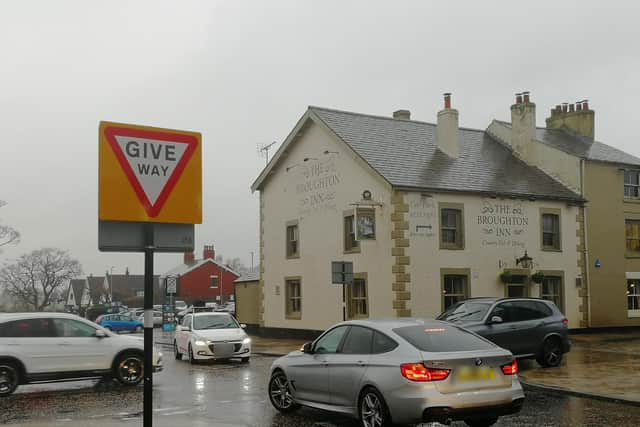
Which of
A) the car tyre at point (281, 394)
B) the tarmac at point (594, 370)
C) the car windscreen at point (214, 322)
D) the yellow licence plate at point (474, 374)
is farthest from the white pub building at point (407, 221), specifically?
the yellow licence plate at point (474, 374)

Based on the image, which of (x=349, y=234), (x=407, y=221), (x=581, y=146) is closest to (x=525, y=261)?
(x=407, y=221)

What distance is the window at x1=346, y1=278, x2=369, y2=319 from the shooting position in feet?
86.4

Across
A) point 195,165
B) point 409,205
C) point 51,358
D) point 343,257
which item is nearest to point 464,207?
point 409,205

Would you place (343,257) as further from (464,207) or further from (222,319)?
(222,319)

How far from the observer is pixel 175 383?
1555 cm

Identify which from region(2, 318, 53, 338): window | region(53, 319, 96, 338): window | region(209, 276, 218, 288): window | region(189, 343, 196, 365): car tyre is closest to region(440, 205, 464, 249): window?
region(189, 343, 196, 365): car tyre

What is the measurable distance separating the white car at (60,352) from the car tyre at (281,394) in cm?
471

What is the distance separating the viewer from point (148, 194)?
5.40 meters

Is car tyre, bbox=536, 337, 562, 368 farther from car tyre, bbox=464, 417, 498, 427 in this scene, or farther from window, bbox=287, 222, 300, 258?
window, bbox=287, 222, 300, 258

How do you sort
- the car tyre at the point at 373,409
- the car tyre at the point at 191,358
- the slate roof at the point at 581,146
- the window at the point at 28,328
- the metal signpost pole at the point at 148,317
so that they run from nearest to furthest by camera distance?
the metal signpost pole at the point at 148,317, the car tyre at the point at 373,409, the window at the point at 28,328, the car tyre at the point at 191,358, the slate roof at the point at 581,146

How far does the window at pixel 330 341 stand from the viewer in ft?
34.1

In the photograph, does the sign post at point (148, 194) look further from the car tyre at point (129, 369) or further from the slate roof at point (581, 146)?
the slate roof at point (581, 146)

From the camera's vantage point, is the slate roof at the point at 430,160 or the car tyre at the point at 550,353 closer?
the car tyre at the point at 550,353

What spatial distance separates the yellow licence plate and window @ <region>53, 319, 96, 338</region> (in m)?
9.12
